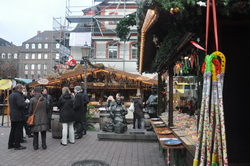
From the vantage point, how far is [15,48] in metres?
85.3

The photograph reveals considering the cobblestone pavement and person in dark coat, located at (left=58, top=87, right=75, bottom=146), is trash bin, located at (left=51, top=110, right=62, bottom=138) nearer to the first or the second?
the cobblestone pavement

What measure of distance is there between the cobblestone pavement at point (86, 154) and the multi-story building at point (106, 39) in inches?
666

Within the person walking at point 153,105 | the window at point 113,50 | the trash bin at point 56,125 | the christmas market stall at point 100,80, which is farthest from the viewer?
the window at point 113,50

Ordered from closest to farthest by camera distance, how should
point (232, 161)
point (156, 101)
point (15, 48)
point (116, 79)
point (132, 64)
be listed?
point (232, 161) < point (156, 101) < point (116, 79) < point (132, 64) < point (15, 48)

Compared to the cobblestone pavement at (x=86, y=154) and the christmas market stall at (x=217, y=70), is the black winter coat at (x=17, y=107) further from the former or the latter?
the christmas market stall at (x=217, y=70)

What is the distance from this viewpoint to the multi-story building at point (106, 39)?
25047 mm

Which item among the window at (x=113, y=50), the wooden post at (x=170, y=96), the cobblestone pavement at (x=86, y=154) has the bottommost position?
the cobblestone pavement at (x=86, y=154)

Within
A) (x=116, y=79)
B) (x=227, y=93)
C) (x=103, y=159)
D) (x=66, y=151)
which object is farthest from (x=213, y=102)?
(x=116, y=79)

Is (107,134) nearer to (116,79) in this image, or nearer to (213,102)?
(213,102)

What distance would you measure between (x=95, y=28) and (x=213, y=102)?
25145 mm

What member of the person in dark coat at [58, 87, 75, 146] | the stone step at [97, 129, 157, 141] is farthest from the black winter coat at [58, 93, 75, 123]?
the stone step at [97, 129, 157, 141]

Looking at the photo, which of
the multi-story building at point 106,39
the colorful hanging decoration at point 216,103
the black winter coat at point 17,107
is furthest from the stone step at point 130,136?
the multi-story building at point 106,39

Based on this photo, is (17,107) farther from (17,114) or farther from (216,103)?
(216,103)

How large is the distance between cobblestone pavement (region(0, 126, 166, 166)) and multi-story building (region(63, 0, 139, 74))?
16.9 metres
